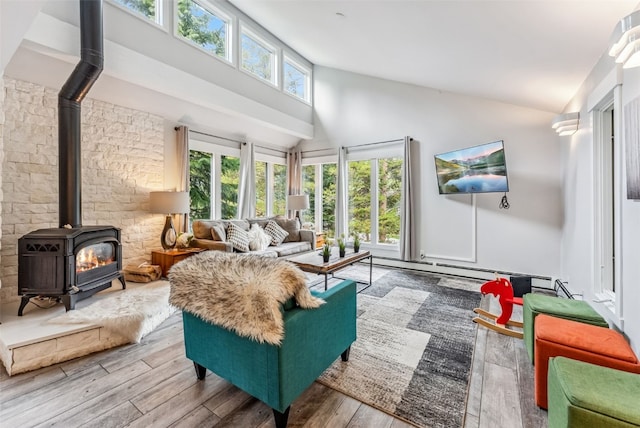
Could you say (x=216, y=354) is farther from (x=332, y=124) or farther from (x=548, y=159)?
(x=332, y=124)

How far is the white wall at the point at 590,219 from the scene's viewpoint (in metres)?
1.70

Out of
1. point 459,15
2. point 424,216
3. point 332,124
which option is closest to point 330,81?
point 332,124

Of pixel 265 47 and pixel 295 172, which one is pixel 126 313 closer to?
pixel 295 172

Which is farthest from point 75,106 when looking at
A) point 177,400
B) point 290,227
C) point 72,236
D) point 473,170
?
Answer: point 473,170

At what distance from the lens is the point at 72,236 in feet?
8.32

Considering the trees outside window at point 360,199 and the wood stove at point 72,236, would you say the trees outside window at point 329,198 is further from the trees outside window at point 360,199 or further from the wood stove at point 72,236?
the wood stove at point 72,236

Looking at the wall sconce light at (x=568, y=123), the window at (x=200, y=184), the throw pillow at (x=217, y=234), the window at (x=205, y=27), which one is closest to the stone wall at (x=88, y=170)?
the window at (x=200, y=184)

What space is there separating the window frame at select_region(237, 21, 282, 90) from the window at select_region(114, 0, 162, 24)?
1210 millimetres

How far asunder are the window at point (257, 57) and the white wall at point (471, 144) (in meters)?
1.45

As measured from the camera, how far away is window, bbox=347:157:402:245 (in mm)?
5391

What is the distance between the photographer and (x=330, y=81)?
5949 millimetres

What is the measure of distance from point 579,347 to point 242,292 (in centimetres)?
198

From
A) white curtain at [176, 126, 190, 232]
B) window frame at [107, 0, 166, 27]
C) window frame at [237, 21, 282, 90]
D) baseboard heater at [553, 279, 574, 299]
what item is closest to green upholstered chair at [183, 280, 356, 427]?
baseboard heater at [553, 279, 574, 299]

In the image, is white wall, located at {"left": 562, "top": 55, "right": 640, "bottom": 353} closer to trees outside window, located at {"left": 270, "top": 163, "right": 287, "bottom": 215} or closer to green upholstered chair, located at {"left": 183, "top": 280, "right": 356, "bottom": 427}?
green upholstered chair, located at {"left": 183, "top": 280, "right": 356, "bottom": 427}
